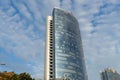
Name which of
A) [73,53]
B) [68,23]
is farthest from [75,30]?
[73,53]

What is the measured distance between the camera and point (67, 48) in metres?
156

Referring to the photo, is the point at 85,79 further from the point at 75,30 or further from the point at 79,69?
the point at 75,30

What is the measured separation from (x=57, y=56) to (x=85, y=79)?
36.4 meters

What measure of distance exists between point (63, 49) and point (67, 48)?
405 centimetres

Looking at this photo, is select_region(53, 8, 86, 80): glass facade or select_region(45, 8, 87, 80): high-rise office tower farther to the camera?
select_region(53, 8, 86, 80): glass facade

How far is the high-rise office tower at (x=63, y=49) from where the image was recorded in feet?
474

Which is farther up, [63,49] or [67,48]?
[67,48]

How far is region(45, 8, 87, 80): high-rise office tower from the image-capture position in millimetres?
144625

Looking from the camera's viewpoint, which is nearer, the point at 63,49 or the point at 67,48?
the point at 63,49

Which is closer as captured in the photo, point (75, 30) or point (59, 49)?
point (59, 49)

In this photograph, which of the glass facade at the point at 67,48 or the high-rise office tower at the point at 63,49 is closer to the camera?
the high-rise office tower at the point at 63,49

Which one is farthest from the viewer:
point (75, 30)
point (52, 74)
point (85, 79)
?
point (75, 30)

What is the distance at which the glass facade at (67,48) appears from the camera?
14588cm

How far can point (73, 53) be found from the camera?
15875 centimetres
